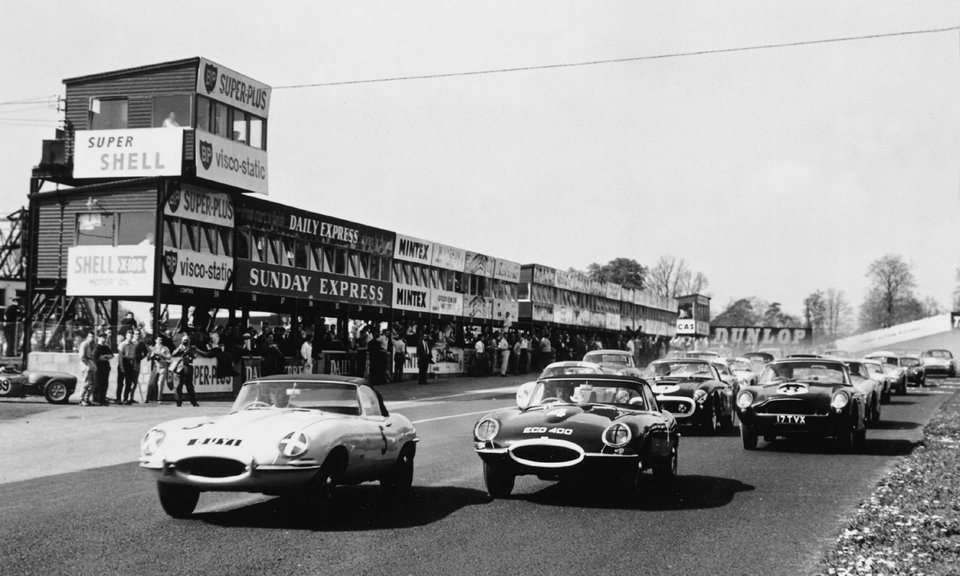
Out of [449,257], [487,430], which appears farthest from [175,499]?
[449,257]

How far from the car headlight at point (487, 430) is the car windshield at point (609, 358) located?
15763 millimetres

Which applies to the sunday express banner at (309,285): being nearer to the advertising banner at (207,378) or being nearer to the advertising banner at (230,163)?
the advertising banner at (230,163)

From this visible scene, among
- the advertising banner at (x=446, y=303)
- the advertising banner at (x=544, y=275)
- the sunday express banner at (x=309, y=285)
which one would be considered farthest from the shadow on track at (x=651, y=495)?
the advertising banner at (x=544, y=275)

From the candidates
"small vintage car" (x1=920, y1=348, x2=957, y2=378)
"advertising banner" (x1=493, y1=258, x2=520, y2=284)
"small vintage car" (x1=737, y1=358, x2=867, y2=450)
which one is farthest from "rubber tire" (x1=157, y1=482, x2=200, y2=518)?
"small vintage car" (x1=920, y1=348, x2=957, y2=378)

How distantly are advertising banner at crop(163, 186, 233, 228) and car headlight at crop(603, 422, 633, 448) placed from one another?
68.1 ft

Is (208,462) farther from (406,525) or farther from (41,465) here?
(41,465)

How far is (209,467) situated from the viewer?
26.2 ft

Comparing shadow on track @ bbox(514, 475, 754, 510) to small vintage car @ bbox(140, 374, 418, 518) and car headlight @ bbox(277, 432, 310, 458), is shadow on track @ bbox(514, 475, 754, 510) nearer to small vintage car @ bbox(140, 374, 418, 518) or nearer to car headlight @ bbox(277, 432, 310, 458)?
small vintage car @ bbox(140, 374, 418, 518)

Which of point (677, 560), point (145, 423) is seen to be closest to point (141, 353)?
point (145, 423)

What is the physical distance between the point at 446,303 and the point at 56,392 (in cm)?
2113

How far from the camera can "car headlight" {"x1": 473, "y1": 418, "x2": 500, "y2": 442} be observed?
977 cm

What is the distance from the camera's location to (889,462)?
44.1 ft

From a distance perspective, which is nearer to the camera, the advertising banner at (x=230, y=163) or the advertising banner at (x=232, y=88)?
the advertising banner at (x=230, y=163)

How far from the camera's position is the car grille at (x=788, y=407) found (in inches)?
579
